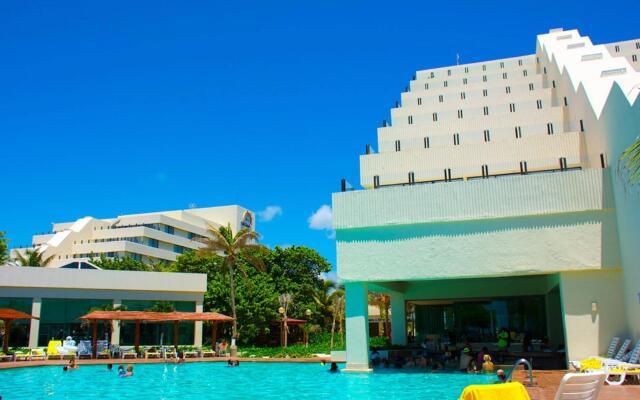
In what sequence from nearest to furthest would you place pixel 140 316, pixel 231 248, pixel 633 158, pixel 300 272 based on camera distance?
pixel 633 158
pixel 140 316
pixel 231 248
pixel 300 272

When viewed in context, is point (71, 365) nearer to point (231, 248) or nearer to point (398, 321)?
point (231, 248)

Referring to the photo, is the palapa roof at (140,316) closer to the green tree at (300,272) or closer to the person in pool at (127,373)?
the person in pool at (127,373)

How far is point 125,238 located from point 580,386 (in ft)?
242

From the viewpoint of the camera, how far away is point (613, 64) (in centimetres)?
2472

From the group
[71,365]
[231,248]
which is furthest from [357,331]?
[231,248]

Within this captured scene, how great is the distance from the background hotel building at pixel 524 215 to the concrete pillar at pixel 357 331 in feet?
0.13

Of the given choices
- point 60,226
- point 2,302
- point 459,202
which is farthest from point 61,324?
point 60,226

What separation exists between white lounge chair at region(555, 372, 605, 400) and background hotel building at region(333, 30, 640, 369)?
11101 millimetres

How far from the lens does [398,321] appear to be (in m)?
32.1

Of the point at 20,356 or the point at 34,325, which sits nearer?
the point at 20,356

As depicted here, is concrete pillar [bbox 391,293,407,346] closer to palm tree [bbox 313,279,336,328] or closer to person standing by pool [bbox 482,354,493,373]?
person standing by pool [bbox 482,354,493,373]

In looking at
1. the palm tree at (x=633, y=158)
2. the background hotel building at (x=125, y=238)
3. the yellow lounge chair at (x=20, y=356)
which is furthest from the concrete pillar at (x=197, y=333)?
the background hotel building at (x=125, y=238)

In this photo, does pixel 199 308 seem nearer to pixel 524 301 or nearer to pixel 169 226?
pixel 524 301

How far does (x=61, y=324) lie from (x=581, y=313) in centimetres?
3065
